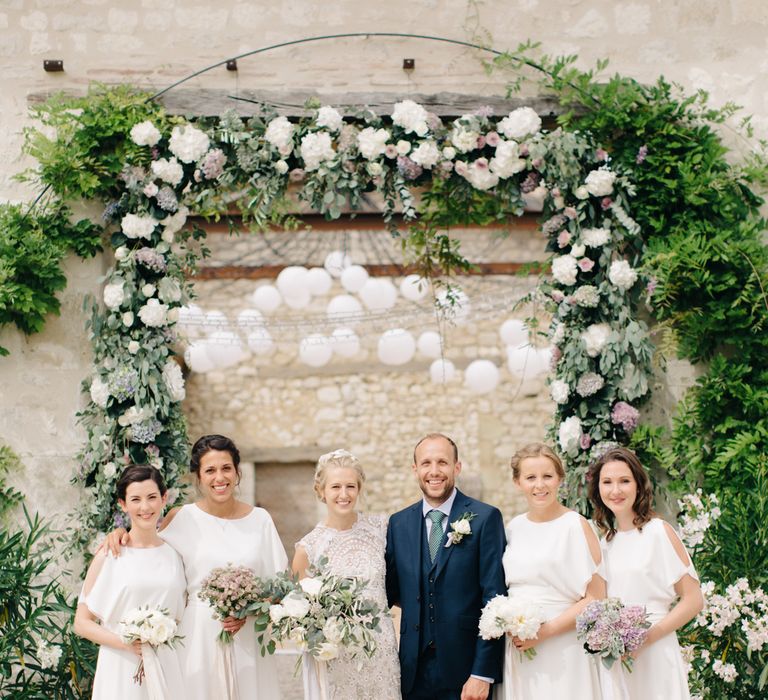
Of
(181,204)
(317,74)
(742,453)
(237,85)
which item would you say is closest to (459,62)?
(317,74)

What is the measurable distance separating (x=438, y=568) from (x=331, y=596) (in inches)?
21.1

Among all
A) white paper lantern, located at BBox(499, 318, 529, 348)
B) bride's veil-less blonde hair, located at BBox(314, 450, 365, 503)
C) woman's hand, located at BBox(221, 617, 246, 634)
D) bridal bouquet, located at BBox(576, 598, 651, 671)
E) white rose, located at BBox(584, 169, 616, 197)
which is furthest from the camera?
white paper lantern, located at BBox(499, 318, 529, 348)

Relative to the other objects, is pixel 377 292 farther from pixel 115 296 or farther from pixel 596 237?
pixel 115 296

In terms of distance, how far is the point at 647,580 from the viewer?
3.99 m

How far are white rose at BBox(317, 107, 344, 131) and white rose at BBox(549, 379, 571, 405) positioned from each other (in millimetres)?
2047

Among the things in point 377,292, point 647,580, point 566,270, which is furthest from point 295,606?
point 377,292

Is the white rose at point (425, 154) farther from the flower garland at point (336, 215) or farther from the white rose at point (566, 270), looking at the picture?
the white rose at point (566, 270)

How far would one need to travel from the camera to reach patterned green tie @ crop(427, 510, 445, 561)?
4133 mm

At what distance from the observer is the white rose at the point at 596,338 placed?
5.54 meters

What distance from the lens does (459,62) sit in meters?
5.90

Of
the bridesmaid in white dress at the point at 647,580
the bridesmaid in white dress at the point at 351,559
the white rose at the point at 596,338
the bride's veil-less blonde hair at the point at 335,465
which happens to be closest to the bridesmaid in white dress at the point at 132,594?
the bridesmaid in white dress at the point at 351,559

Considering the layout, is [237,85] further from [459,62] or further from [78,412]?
[78,412]

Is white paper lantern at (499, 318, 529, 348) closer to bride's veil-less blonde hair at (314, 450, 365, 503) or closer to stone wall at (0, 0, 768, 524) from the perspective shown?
stone wall at (0, 0, 768, 524)

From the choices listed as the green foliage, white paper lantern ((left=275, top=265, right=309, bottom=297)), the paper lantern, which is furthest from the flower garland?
the paper lantern
